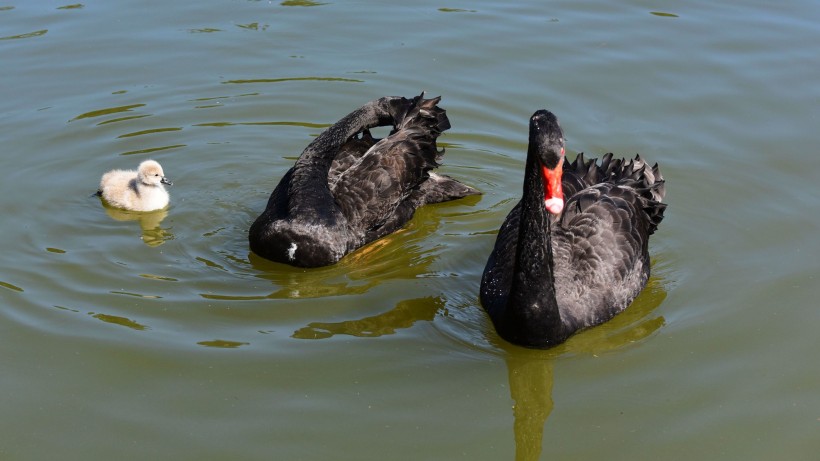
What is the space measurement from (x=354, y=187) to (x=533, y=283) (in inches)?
109

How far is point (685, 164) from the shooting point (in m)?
10.2

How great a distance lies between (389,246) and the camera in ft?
30.5

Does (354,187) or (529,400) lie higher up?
(354,187)

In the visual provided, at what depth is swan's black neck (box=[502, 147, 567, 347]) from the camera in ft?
23.3

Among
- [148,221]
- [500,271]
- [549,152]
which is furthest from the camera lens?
[148,221]

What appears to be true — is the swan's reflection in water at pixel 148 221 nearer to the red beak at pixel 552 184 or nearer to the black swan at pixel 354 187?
the black swan at pixel 354 187

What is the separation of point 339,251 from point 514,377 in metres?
2.18

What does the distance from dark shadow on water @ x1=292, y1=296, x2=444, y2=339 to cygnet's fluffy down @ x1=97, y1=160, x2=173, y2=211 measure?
242 centimetres

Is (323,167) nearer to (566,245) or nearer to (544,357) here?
(566,245)

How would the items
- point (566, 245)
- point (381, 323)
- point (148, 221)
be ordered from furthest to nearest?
point (148, 221), point (566, 245), point (381, 323)

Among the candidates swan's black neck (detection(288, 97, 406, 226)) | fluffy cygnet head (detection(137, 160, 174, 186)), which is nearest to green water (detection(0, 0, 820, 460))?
fluffy cygnet head (detection(137, 160, 174, 186))

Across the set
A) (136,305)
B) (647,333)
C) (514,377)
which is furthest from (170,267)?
(647,333)

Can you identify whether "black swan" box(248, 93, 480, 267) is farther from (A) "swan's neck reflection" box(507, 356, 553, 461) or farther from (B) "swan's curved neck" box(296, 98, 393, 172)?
(A) "swan's neck reflection" box(507, 356, 553, 461)

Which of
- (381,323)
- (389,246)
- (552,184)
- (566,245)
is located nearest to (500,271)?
(566,245)
